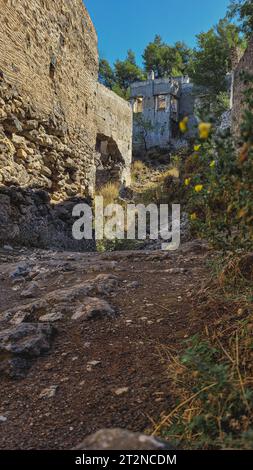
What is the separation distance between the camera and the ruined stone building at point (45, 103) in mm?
5148

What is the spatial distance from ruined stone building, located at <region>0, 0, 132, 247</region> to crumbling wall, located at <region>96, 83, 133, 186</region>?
13.0 ft

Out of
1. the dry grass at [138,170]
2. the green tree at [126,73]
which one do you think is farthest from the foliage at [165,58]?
the dry grass at [138,170]

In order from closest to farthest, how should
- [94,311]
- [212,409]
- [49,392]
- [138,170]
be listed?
[212,409]
[49,392]
[94,311]
[138,170]

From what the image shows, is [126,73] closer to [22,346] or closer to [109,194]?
[109,194]

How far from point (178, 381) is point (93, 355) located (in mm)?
561

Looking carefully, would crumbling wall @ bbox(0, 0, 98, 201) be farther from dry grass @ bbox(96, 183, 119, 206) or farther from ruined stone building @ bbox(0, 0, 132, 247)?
dry grass @ bbox(96, 183, 119, 206)

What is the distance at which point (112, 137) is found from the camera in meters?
12.8

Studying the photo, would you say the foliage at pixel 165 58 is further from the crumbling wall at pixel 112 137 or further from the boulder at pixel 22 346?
the boulder at pixel 22 346

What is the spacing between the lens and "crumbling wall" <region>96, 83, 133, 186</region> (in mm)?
12086

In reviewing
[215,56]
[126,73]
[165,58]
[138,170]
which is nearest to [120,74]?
[126,73]

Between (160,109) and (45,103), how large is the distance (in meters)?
19.7

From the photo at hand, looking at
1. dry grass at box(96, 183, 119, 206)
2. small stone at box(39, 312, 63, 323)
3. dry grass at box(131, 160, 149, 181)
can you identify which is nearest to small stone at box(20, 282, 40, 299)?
small stone at box(39, 312, 63, 323)

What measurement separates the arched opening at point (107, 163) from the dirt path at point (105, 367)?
1058 centimetres

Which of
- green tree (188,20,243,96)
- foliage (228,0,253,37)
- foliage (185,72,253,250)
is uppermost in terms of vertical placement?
green tree (188,20,243,96)
